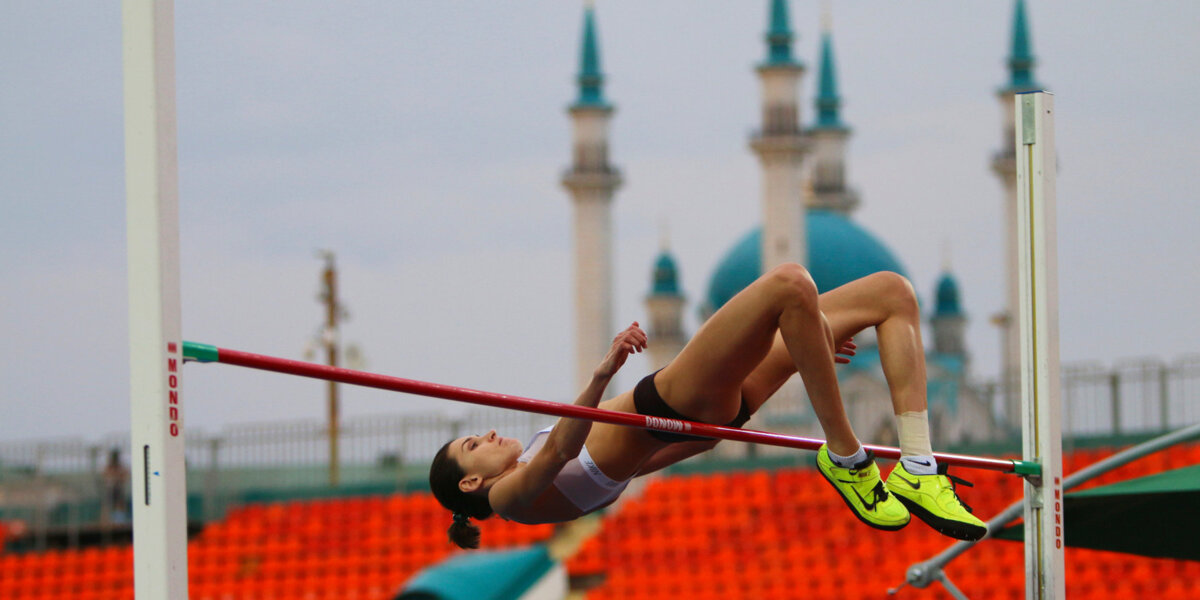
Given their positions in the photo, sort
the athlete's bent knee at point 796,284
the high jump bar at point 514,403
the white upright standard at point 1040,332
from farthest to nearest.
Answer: the white upright standard at point 1040,332 < the athlete's bent knee at point 796,284 < the high jump bar at point 514,403

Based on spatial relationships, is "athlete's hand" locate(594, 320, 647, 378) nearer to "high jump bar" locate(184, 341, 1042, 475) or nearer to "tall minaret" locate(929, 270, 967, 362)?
"high jump bar" locate(184, 341, 1042, 475)

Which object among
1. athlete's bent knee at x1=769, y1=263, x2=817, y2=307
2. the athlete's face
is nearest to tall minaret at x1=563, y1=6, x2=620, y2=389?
the athlete's face

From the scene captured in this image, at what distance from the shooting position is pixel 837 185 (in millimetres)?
33562

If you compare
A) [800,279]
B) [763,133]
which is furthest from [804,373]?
[763,133]

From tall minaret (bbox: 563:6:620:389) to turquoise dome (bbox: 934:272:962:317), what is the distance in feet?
36.8

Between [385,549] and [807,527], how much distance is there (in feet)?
12.6

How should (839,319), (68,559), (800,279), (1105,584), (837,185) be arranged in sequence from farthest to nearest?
(837,185) < (68,559) < (1105,584) < (839,319) < (800,279)

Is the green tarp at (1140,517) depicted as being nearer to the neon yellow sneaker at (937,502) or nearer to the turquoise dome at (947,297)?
the neon yellow sneaker at (937,502)

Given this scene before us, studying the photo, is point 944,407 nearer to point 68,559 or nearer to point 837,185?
point 68,559

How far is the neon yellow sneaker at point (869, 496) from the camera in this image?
12.8 feet

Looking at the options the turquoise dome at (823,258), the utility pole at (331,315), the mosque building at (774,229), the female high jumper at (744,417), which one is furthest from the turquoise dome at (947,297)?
the female high jumper at (744,417)

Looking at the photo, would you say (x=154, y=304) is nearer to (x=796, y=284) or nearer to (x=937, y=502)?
(x=796, y=284)

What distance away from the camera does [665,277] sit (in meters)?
32.7

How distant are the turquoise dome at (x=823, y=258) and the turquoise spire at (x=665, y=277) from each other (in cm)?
374
